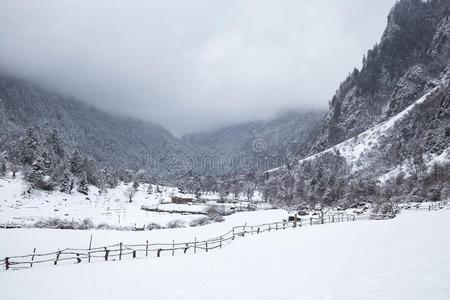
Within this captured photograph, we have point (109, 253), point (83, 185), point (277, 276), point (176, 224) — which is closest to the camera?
point (277, 276)

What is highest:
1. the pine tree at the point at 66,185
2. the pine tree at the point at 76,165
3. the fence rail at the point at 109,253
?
the pine tree at the point at 76,165

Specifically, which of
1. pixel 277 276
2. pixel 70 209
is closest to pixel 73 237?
pixel 70 209

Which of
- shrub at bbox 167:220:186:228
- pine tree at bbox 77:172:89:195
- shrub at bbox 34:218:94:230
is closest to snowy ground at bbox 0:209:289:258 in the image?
shrub at bbox 34:218:94:230

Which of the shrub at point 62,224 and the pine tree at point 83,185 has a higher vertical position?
the pine tree at point 83,185

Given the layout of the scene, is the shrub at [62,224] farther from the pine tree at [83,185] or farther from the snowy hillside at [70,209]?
the pine tree at [83,185]

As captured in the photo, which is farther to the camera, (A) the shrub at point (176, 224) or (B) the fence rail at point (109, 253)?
(A) the shrub at point (176, 224)

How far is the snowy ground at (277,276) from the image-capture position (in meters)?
14.1

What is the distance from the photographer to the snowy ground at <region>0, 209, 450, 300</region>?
14109mm

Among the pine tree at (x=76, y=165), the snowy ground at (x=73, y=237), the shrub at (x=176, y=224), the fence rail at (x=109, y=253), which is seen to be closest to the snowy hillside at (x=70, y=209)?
the shrub at (x=176, y=224)

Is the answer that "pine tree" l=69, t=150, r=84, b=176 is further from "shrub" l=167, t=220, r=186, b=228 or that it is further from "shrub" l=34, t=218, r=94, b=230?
"shrub" l=167, t=220, r=186, b=228

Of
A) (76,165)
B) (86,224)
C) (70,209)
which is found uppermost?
(76,165)

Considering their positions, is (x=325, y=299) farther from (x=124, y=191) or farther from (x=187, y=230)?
(x=124, y=191)

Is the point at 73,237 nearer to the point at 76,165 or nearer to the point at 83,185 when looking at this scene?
the point at 83,185

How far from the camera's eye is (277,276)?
744 inches
